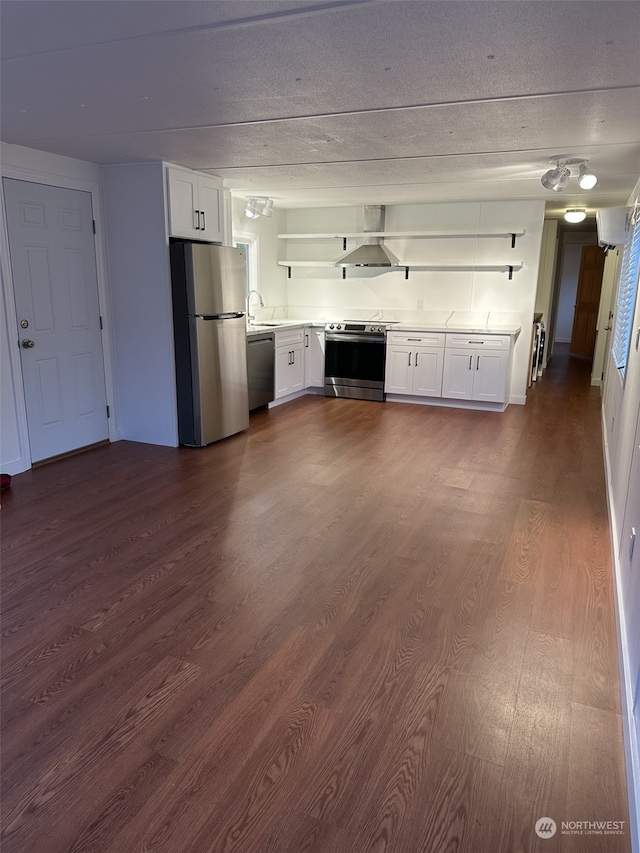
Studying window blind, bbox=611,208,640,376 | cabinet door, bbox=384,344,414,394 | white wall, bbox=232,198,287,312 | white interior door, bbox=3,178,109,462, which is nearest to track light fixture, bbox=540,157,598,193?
window blind, bbox=611,208,640,376

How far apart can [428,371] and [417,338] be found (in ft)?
1.34

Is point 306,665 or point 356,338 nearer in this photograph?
point 306,665

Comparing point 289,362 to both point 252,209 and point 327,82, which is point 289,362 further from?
point 327,82

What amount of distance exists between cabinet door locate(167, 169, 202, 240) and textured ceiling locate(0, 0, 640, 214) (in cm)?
19

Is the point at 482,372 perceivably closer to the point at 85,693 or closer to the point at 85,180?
the point at 85,180

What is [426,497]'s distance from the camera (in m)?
3.88

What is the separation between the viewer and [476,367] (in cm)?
636

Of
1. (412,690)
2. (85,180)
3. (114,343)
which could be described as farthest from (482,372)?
(412,690)

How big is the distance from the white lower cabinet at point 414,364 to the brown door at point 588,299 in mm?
5816

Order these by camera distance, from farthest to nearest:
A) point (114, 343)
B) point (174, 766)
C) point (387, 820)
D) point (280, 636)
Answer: point (114, 343) < point (280, 636) < point (174, 766) < point (387, 820)

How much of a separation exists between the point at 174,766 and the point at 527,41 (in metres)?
2.83

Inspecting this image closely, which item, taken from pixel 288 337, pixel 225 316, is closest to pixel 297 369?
pixel 288 337

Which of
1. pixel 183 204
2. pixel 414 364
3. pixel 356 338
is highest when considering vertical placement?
pixel 183 204

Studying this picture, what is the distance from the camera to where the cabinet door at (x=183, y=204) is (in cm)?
456
